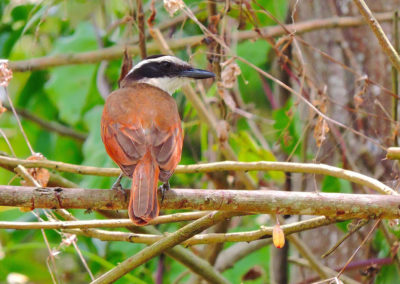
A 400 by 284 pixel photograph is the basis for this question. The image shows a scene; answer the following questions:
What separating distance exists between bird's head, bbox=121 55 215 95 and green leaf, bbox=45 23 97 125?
1014mm

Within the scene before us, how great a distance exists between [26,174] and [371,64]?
2742 mm

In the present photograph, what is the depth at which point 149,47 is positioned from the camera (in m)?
4.91

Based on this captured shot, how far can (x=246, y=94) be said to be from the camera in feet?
19.4

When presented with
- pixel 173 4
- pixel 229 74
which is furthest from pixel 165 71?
pixel 173 4

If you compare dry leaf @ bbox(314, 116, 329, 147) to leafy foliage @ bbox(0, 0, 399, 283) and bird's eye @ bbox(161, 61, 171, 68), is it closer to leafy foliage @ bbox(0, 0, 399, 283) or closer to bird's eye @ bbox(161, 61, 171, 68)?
leafy foliage @ bbox(0, 0, 399, 283)

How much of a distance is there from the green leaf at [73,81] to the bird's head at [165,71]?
1.01 m

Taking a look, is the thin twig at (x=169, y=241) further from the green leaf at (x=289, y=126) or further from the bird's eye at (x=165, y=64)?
the bird's eye at (x=165, y=64)

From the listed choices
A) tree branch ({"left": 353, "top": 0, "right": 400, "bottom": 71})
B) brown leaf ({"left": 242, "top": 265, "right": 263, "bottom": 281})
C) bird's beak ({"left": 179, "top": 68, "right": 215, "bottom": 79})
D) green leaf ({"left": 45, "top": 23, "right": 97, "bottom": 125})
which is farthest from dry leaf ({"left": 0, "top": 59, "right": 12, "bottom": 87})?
brown leaf ({"left": 242, "top": 265, "right": 263, "bottom": 281})

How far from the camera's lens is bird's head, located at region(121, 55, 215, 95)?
4043 mm

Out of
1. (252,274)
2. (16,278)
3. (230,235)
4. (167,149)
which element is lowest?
(16,278)

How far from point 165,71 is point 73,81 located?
53.8 inches

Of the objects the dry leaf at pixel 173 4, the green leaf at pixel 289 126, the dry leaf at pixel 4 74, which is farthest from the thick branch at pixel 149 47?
the dry leaf at pixel 4 74

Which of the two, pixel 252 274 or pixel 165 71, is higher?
pixel 165 71

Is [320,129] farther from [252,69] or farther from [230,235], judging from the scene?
[252,69]
